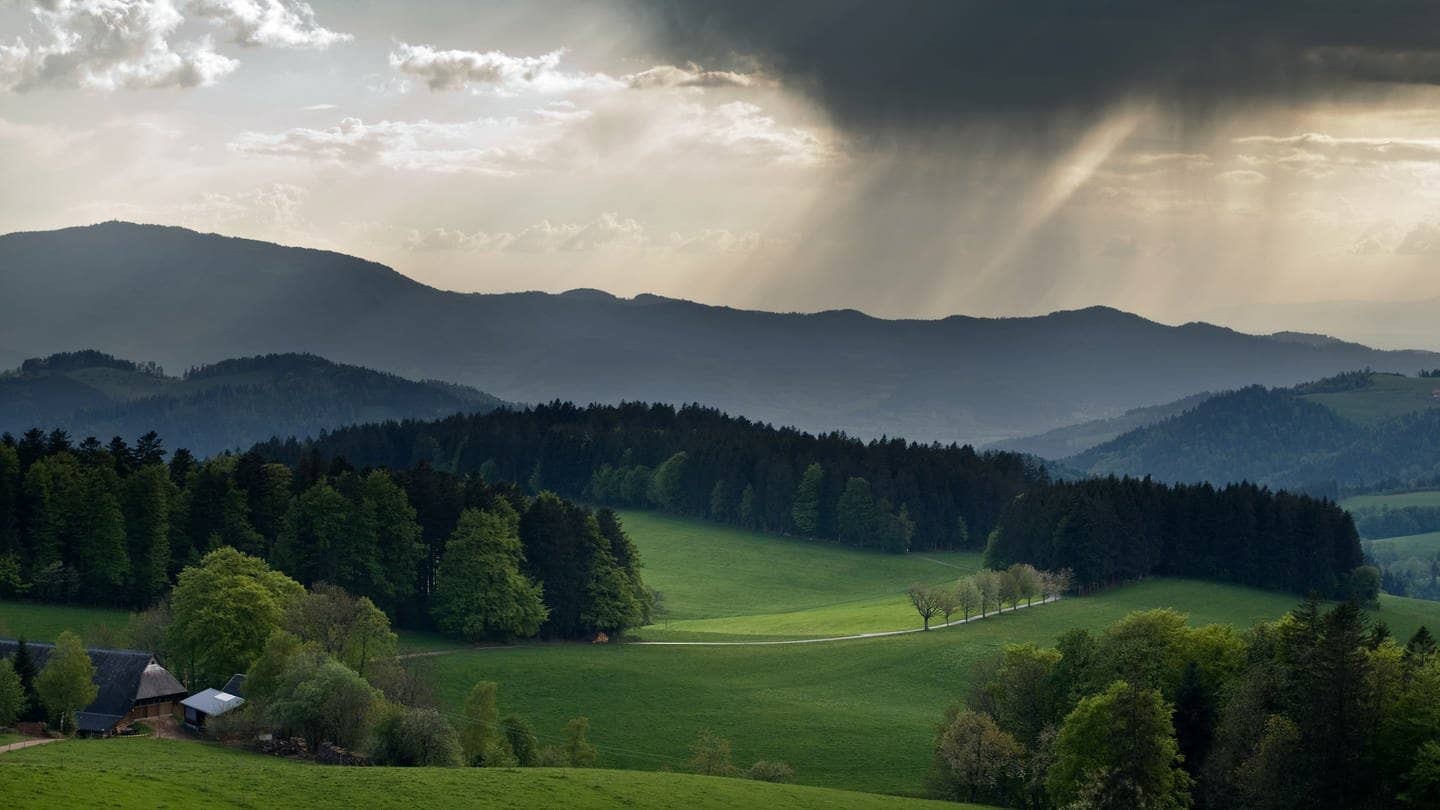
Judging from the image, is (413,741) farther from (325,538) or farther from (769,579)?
(769,579)

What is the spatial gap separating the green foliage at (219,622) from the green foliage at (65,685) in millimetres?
9186

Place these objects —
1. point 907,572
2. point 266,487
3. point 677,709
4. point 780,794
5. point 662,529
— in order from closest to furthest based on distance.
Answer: point 780,794 < point 677,709 < point 266,487 < point 907,572 < point 662,529

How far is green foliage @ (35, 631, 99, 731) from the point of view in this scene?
64000 millimetres

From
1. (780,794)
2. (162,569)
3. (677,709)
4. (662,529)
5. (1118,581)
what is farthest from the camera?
(662,529)

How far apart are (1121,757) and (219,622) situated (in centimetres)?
4945

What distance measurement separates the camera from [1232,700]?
61531mm

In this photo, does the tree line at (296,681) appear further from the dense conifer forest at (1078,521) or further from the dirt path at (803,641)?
the dense conifer forest at (1078,521)

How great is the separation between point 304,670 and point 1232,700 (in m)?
44.3

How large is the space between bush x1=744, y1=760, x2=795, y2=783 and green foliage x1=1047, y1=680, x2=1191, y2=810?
1437 cm

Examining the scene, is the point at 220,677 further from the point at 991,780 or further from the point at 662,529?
the point at 662,529

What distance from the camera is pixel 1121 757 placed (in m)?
56.9

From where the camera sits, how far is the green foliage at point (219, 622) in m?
74.2

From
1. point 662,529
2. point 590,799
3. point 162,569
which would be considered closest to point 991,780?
point 590,799

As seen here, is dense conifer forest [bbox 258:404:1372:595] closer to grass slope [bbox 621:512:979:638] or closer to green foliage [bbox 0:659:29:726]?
grass slope [bbox 621:512:979:638]
